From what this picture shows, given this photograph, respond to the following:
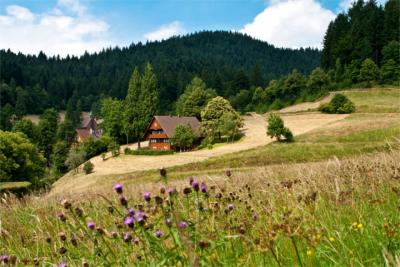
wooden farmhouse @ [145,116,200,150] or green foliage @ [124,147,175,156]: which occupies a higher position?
wooden farmhouse @ [145,116,200,150]

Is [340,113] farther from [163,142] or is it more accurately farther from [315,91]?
[163,142]

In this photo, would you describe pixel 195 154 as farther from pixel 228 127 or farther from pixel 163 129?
pixel 163 129

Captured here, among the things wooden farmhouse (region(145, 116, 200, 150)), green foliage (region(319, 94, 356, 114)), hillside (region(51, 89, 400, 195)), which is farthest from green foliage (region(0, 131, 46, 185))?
green foliage (region(319, 94, 356, 114))

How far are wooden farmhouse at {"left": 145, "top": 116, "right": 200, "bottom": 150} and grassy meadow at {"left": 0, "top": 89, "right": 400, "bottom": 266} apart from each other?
6866 centimetres

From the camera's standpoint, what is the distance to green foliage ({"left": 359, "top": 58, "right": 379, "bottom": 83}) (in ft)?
269

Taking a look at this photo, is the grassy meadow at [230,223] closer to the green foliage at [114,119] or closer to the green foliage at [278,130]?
the green foliage at [278,130]

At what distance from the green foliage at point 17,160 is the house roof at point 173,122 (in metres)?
25.5

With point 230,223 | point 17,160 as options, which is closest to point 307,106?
point 17,160

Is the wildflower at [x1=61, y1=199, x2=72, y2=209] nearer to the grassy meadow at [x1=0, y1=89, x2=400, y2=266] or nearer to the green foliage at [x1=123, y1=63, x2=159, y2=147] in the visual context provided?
the grassy meadow at [x1=0, y1=89, x2=400, y2=266]

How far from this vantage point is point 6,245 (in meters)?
4.94

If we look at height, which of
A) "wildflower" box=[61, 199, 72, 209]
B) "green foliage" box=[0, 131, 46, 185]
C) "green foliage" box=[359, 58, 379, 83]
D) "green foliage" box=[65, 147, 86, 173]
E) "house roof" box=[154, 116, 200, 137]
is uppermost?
"green foliage" box=[359, 58, 379, 83]

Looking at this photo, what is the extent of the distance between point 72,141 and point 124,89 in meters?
71.4

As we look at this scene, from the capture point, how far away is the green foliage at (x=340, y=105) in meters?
70.0

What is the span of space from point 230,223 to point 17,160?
190ft
